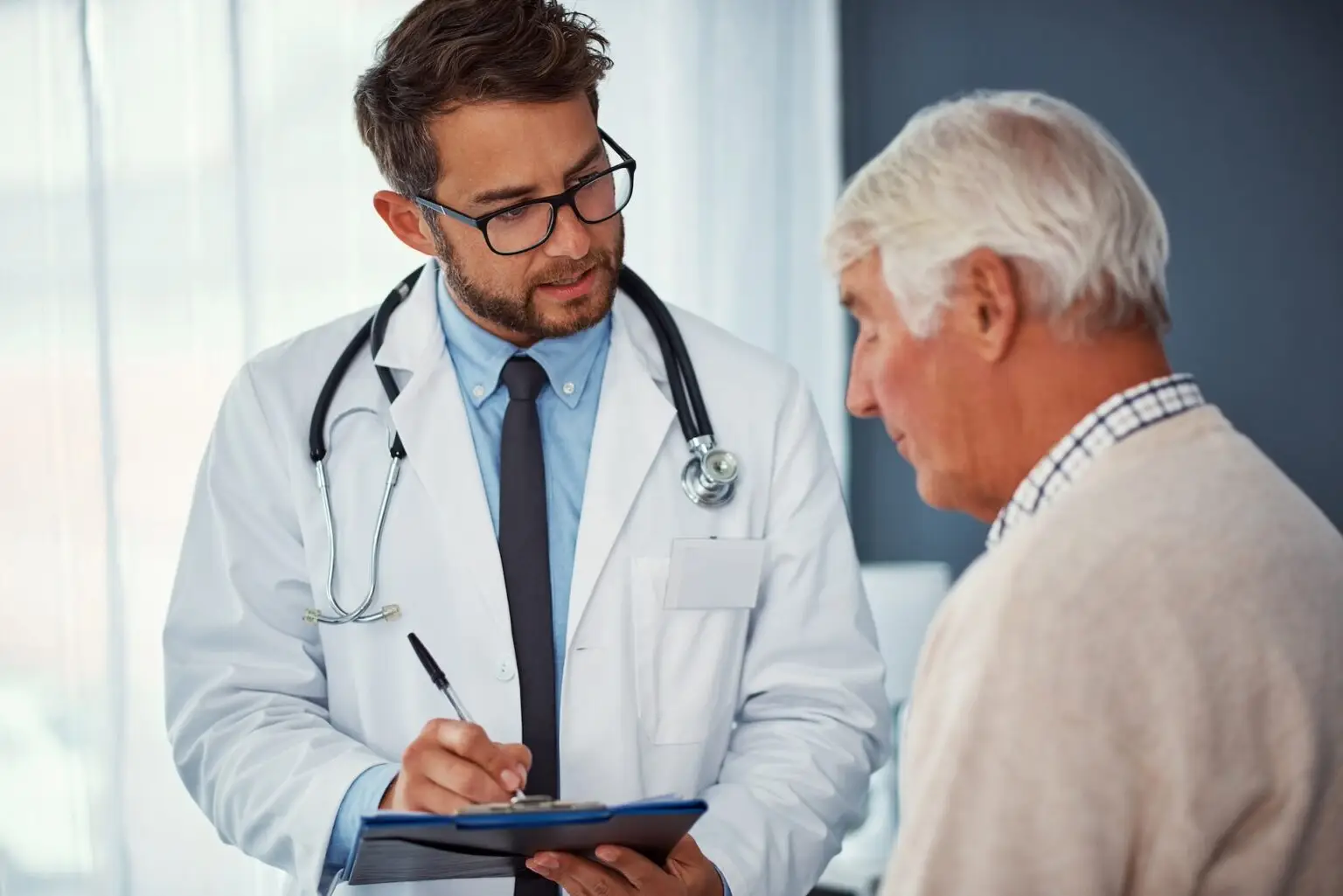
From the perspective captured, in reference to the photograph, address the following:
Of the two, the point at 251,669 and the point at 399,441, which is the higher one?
the point at 399,441

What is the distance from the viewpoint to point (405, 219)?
1707 mm

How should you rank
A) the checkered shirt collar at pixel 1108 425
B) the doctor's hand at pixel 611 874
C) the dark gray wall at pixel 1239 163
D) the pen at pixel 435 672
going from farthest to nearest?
the dark gray wall at pixel 1239 163
the pen at pixel 435 672
the doctor's hand at pixel 611 874
the checkered shirt collar at pixel 1108 425

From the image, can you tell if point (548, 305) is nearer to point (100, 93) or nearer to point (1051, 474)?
point (1051, 474)

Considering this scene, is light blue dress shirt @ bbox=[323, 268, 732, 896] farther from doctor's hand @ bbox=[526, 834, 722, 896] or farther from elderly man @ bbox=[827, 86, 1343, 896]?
elderly man @ bbox=[827, 86, 1343, 896]

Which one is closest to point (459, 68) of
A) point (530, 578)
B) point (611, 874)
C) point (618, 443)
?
point (618, 443)

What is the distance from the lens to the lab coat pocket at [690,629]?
155cm

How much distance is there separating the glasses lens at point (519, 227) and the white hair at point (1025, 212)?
23.0 inches

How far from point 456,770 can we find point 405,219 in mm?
756

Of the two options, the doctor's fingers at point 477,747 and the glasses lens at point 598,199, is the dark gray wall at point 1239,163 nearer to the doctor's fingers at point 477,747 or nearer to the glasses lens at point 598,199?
the glasses lens at point 598,199

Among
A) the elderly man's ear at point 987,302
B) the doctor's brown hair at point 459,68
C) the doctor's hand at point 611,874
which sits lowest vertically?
the doctor's hand at point 611,874

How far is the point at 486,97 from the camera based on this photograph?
5.11 feet

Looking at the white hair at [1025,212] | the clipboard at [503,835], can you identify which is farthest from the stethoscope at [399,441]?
the white hair at [1025,212]

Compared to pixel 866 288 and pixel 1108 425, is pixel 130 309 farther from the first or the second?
pixel 1108 425

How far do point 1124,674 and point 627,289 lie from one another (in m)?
1.06
